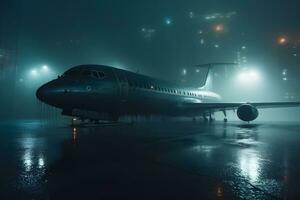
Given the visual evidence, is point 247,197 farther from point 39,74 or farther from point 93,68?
point 39,74

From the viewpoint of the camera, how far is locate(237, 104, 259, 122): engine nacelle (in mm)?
19359

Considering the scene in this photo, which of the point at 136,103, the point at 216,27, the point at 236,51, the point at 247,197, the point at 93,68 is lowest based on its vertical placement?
the point at 247,197

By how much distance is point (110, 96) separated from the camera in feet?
48.9

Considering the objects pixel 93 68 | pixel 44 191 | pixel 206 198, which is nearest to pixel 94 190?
pixel 44 191

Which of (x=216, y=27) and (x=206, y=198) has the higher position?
(x=216, y=27)

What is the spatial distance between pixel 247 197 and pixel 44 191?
3.11 m

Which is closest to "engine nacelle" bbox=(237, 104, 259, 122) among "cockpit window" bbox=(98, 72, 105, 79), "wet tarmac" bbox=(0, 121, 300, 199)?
"cockpit window" bbox=(98, 72, 105, 79)

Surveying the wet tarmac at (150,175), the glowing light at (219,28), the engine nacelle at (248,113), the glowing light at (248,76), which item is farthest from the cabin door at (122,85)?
the glowing light at (219,28)

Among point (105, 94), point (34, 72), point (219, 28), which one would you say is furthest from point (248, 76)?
point (105, 94)

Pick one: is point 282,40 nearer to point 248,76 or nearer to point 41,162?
point 248,76

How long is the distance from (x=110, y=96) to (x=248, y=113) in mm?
11720

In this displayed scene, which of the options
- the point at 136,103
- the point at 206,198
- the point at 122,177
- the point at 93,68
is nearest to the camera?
the point at 206,198

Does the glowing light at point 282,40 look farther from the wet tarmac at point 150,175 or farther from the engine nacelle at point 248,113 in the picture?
the wet tarmac at point 150,175

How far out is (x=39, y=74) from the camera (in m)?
48.0
